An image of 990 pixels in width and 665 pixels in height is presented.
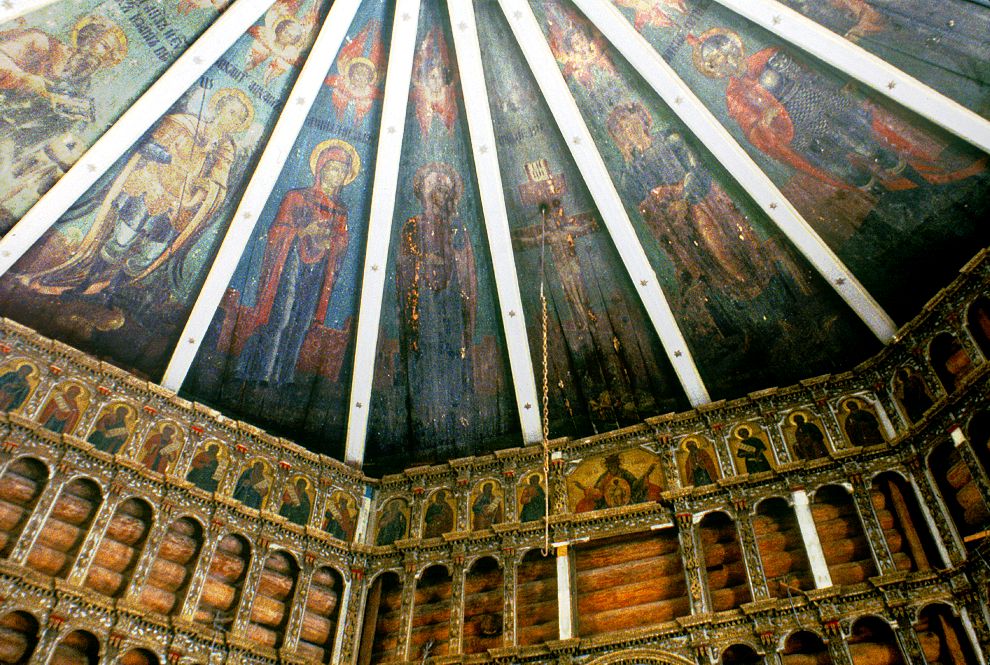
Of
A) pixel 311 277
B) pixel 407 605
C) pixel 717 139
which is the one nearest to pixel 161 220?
pixel 311 277

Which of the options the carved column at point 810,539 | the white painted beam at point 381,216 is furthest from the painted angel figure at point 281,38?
the carved column at point 810,539

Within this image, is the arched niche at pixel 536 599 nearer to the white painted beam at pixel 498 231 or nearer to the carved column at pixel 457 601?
the carved column at pixel 457 601

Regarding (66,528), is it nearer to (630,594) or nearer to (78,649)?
(78,649)

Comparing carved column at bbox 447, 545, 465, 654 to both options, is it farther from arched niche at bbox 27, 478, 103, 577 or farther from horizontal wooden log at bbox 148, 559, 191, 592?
arched niche at bbox 27, 478, 103, 577

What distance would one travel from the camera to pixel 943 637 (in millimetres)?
9906

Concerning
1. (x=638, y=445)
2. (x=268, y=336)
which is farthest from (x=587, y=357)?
(x=268, y=336)

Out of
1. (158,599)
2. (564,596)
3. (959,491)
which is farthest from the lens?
(564,596)

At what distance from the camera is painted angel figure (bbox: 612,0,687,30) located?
1258cm

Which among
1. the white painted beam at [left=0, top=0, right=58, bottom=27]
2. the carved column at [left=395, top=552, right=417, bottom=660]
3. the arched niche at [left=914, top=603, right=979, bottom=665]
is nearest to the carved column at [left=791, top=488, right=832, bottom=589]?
the arched niche at [left=914, top=603, right=979, bottom=665]

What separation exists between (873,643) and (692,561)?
2.66 m

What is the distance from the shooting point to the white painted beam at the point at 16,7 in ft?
35.6

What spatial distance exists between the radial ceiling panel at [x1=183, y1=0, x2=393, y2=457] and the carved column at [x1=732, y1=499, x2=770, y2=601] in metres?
7.56

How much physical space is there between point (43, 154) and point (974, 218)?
14318 millimetres

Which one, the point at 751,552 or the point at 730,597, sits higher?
the point at 751,552
